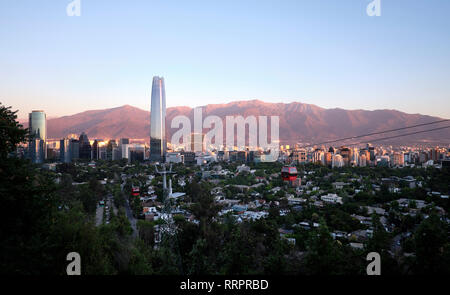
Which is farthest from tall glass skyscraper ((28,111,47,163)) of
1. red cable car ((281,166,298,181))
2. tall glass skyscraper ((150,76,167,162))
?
red cable car ((281,166,298,181))

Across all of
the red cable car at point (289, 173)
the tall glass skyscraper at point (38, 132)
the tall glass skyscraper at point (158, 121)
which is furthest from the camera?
the tall glass skyscraper at point (158, 121)

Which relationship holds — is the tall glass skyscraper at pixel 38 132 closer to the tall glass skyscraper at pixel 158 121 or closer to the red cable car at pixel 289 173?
the tall glass skyscraper at pixel 158 121

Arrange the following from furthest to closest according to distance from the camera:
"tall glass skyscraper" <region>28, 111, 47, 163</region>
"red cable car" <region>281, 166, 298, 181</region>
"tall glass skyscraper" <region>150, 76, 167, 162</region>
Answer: "tall glass skyscraper" <region>150, 76, 167, 162</region>
"tall glass skyscraper" <region>28, 111, 47, 163</region>
"red cable car" <region>281, 166, 298, 181</region>

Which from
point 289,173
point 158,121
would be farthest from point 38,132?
point 289,173

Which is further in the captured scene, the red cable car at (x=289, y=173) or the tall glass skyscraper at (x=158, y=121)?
the tall glass skyscraper at (x=158, y=121)

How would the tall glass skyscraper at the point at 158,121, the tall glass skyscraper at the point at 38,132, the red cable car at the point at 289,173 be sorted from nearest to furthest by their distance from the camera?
the red cable car at the point at 289,173, the tall glass skyscraper at the point at 38,132, the tall glass skyscraper at the point at 158,121

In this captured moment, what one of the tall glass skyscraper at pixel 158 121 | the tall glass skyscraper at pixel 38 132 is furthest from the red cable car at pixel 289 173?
the tall glass skyscraper at pixel 158 121

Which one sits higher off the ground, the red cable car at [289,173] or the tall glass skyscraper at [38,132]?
the tall glass skyscraper at [38,132]

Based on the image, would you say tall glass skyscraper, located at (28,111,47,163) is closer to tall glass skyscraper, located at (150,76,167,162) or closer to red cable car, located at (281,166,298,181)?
tall glass skyscraper, located at (150,76,167,162)
